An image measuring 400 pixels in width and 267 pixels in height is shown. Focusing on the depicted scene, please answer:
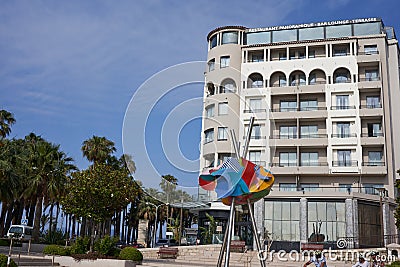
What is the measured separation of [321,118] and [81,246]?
31370 mm

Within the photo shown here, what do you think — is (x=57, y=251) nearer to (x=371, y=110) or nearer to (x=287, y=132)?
(x=287, y=132)

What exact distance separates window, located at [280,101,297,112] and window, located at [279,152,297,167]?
4989 millimetres

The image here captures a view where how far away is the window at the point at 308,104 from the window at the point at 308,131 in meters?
1.98

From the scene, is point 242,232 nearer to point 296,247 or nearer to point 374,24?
point 296,247

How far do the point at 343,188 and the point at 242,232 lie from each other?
1096cm

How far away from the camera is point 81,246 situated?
28.2 metres

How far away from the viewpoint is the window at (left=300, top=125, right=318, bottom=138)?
5078 cm

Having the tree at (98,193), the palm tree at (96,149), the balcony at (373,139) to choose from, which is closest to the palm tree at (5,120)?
the palm tree at (96,149)

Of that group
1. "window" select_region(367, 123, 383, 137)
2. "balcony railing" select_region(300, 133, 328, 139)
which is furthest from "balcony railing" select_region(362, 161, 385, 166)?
"balcony railing" select_region(300, 133, 328, 139)

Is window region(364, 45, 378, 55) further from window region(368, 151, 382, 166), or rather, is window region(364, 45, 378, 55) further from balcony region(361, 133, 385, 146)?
window region(368, 151, 382, 166)

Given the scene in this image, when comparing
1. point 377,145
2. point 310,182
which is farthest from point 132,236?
point 377,145

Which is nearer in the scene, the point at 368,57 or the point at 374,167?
the point at 374,167

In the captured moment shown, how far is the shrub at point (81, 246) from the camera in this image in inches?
1096

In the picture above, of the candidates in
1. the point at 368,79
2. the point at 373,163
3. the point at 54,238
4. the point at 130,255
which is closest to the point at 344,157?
the point at 373,163
